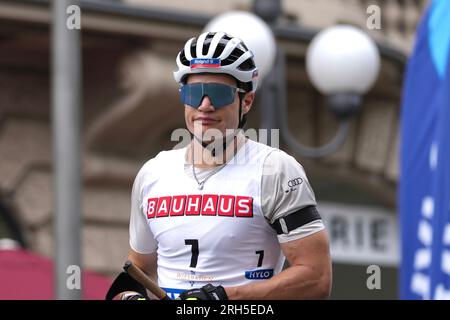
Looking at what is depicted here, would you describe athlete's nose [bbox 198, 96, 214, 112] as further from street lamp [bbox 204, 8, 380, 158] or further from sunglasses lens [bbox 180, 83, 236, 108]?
street lamp [bbox 204, 8, 380, 158]

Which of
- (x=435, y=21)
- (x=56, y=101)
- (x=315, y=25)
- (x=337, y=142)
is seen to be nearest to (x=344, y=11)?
(x=315, y=25)

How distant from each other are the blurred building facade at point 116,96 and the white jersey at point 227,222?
8091 mm

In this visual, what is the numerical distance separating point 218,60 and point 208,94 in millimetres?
111

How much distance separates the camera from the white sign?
607 inches

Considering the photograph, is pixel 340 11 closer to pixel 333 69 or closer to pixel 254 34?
pixel 333 69

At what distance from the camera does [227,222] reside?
3.74 meters

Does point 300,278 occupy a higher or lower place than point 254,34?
lower

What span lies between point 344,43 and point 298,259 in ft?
20.6

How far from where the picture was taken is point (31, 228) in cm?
1318

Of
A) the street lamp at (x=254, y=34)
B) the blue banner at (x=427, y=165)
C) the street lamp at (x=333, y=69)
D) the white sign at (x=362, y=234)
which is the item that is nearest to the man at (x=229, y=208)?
the blue banner at (x=427, y=165)

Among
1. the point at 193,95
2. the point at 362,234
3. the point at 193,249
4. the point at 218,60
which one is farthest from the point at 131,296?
the point at 362,234
